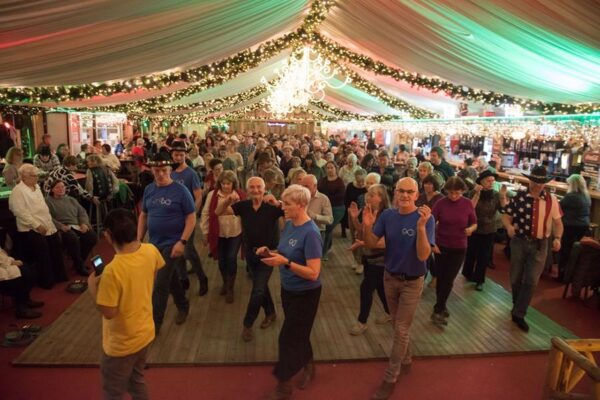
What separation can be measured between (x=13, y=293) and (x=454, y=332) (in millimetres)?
4629

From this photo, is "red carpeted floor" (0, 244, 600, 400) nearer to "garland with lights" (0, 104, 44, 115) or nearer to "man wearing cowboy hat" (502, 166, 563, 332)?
"man wearing cowboy hat" (502, 166, 563, 332)

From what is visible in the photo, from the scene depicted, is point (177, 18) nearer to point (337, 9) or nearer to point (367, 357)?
point (337, 9)

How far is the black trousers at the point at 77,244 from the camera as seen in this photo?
5594mm

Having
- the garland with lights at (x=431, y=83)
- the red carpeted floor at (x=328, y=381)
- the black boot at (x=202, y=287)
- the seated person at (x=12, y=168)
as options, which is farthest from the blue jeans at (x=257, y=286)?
the garland with lights at (x=431, y=83)

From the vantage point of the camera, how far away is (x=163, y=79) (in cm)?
802

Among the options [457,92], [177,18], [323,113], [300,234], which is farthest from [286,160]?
[323,113]

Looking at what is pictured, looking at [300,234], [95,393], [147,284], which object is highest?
[300,234]

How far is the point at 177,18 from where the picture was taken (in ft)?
13.7

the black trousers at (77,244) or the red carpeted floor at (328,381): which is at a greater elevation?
the black trousers at (77,244)

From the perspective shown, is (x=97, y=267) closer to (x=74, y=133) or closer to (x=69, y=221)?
(x=69, y=221)

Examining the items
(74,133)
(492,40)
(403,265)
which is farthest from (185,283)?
(74,133)

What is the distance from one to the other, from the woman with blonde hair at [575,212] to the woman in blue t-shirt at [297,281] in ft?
16.0

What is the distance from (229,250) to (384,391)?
232 cm

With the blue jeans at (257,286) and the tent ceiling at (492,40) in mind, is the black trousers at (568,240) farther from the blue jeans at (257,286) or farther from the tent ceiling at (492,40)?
the blue jeans at (257,286)
